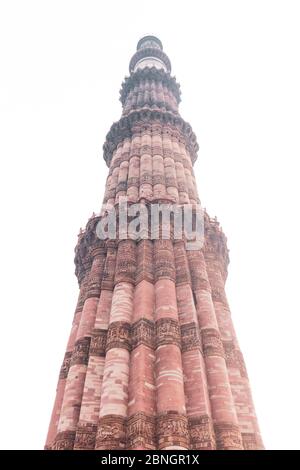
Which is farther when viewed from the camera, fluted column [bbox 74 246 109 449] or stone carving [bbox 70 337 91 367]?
stone carving [bbox 70 337 91 367]

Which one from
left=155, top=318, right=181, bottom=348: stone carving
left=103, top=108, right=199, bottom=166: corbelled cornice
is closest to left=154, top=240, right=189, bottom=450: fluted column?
left=155, top=318, right=181, bottom=348: stone carving

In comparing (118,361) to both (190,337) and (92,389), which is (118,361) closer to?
(92,389)

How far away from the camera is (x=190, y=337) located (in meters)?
8.84

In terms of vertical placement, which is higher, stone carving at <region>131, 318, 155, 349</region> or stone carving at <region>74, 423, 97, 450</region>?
stone carving at <region>131, 318, 155, 349</region>

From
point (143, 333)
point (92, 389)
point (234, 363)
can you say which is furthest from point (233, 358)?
point (92, 389)

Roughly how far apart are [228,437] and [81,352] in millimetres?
3557

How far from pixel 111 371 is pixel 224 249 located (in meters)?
6.51

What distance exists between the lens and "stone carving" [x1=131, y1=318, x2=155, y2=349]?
8523 millimetres

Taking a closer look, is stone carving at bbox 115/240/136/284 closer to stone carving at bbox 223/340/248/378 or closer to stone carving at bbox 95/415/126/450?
stone carving at bbox 223/340/248/378

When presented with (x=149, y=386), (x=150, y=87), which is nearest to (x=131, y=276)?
(x=149, y=386)

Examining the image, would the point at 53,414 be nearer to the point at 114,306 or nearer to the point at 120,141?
the point at 114,306

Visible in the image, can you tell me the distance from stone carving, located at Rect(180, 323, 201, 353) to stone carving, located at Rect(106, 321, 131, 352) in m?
1.11

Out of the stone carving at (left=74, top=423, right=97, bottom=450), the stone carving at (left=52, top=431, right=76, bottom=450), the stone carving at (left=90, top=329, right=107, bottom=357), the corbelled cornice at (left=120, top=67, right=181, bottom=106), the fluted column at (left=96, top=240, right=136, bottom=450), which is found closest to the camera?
the fluted column at (left=96, top=240, right=136, bottom=450)

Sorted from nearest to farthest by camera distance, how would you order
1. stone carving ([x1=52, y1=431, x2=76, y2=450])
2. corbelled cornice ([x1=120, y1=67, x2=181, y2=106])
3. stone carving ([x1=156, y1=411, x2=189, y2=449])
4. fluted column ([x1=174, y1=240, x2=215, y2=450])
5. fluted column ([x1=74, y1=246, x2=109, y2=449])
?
stone carving ([x1=156, y1=411, x2=189, y2=449]), fluted column ([x1=174, y1=240, x2=215, y2=450]), fluted column ([x1=74, y1=246, x2=109, y2=449]), stone carving ([x1=52, y1=431, x2=76, y2=450]), corbelled cornice ([x1=120, y1=67, x2=181, y2=106])
